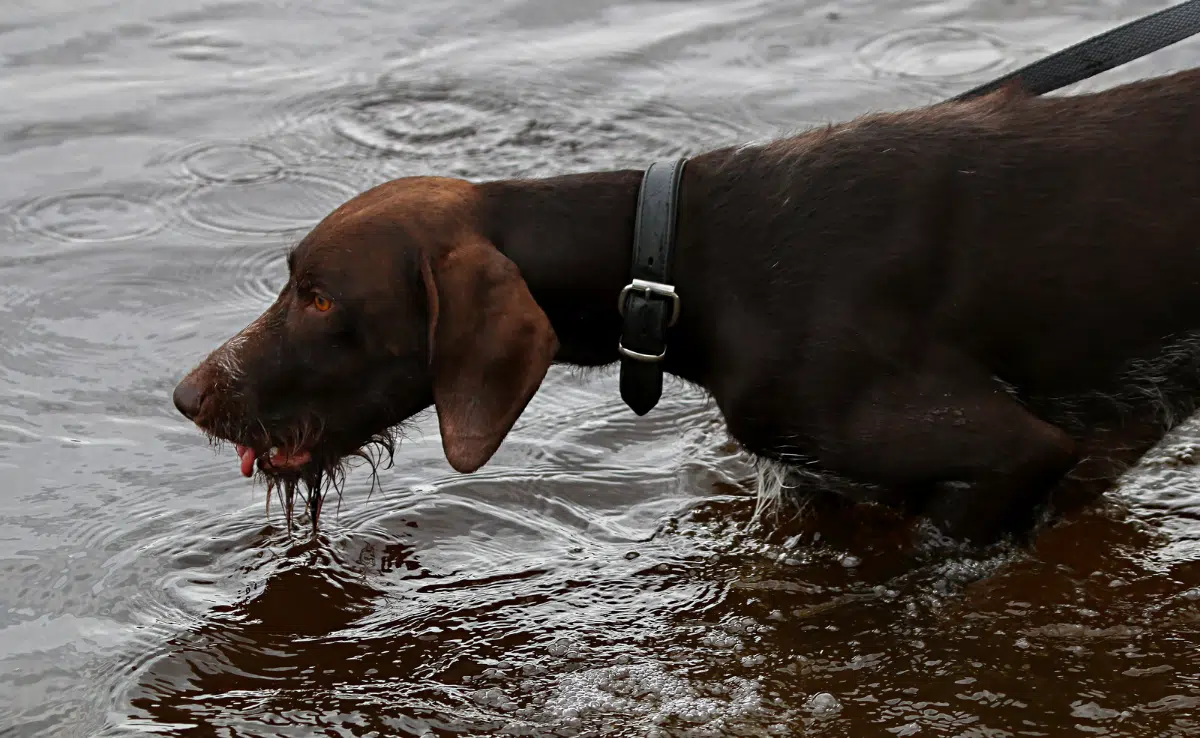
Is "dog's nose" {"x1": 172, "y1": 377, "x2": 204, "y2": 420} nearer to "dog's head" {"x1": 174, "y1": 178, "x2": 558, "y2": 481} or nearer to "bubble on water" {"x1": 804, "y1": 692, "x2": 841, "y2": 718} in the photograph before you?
"dog's head" {"x1": 174, "y1": 178, "x2": 558, "y2": 481}

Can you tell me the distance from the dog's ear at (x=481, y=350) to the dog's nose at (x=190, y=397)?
625mm

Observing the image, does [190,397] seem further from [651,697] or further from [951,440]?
[951,440]

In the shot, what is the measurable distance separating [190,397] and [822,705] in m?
1.80

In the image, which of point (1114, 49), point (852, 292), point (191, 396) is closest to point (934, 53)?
point (1114, 49)

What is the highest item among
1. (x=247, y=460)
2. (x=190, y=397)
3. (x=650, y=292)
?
(x=650, y=292)

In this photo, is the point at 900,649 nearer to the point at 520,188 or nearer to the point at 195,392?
the point at 520,188

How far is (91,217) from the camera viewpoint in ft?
23.0

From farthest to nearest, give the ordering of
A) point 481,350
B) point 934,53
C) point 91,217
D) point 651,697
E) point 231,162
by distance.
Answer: point 934,53 < point 231,162 < point 91,217 < point 651,697 < point 481,350

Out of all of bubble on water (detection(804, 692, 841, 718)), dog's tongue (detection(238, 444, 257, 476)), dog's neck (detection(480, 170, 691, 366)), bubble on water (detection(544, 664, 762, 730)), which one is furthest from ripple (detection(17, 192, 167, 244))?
bubble on water (detection(804, 692, 841, 718))

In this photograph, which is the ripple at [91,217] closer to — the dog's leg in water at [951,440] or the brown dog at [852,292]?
the brown dog at [852,292]

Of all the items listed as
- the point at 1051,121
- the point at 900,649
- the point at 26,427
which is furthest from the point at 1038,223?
the point at 26,427

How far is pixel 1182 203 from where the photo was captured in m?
4.18

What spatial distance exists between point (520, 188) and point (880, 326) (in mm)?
1035

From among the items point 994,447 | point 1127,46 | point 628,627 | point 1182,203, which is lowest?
point 628,627
